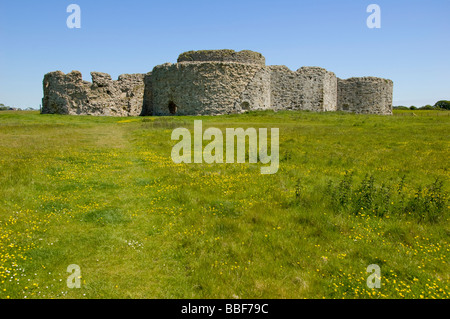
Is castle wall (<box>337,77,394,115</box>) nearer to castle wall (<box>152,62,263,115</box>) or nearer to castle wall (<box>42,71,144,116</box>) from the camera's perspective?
castle wall (<box>152,62,263,115</box>)

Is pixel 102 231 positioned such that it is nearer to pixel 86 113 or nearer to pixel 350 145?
pixel 350 145

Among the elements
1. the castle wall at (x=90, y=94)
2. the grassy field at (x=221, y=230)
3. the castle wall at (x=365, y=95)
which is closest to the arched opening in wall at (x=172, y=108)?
the castle wall at (x=90, y=94)

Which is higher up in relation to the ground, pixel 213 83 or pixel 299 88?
pixel 299 88

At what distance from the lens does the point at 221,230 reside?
6570mm

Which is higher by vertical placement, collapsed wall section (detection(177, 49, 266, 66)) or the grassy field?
collapsed wall section (detection(177, 49, 266, 66))

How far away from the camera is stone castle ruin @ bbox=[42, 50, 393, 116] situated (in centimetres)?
3644

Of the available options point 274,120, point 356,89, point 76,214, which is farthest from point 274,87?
point 76,214

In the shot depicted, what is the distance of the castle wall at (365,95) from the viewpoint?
4569 cm

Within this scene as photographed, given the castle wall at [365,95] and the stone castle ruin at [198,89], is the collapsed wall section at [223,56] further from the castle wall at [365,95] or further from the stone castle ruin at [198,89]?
the castle wall at [365,95]

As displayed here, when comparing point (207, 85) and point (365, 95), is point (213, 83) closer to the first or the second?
point (207, 85)

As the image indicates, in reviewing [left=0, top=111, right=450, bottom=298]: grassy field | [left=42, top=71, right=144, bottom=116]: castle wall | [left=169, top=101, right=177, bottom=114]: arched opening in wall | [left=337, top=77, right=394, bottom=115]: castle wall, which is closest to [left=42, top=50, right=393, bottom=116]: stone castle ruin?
[left=42, top=71, right=144, bottom=116]: castle wall

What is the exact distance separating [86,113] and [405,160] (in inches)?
1449

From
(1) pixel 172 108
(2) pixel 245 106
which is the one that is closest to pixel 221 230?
(2) pixel 245 106

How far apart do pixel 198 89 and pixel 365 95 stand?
90.3 ft
